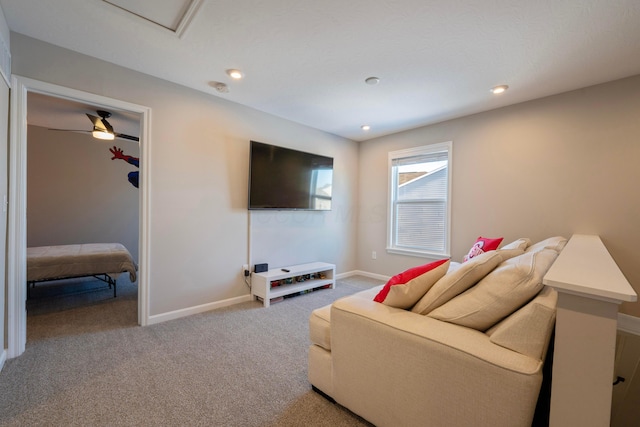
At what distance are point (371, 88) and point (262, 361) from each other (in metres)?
2.72

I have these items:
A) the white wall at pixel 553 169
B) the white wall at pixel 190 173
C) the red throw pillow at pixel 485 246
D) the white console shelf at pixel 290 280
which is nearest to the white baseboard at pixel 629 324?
the white wall at pixel 553 169

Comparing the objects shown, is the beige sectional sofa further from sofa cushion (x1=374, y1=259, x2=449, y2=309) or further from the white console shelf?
the white console shelf

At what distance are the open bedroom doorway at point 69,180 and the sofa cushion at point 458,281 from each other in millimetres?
2579

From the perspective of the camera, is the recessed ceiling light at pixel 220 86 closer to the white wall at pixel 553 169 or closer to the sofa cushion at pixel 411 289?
the sofa cushion at pixel 411 289

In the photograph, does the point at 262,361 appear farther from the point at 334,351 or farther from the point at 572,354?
the point at 572,354

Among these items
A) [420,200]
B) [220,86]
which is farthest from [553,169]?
[220,86]

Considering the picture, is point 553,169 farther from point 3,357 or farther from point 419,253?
point 3,357

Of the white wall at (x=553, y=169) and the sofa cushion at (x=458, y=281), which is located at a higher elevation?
the white wall at (x=553, y=169)

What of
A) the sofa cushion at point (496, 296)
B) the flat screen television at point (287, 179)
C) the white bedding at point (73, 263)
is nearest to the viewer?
the sofa cushion at point (496, 296)

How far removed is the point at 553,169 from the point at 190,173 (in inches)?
154

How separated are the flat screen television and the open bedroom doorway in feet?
3.90

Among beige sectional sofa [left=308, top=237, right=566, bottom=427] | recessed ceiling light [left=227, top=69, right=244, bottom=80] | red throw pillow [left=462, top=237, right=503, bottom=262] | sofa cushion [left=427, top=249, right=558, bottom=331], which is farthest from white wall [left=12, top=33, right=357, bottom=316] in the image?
sofa cushion [left=427, top=249, right=558, bottom=331]

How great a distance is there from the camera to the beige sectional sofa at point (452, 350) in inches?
39.1

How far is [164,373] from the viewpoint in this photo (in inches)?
74.3
